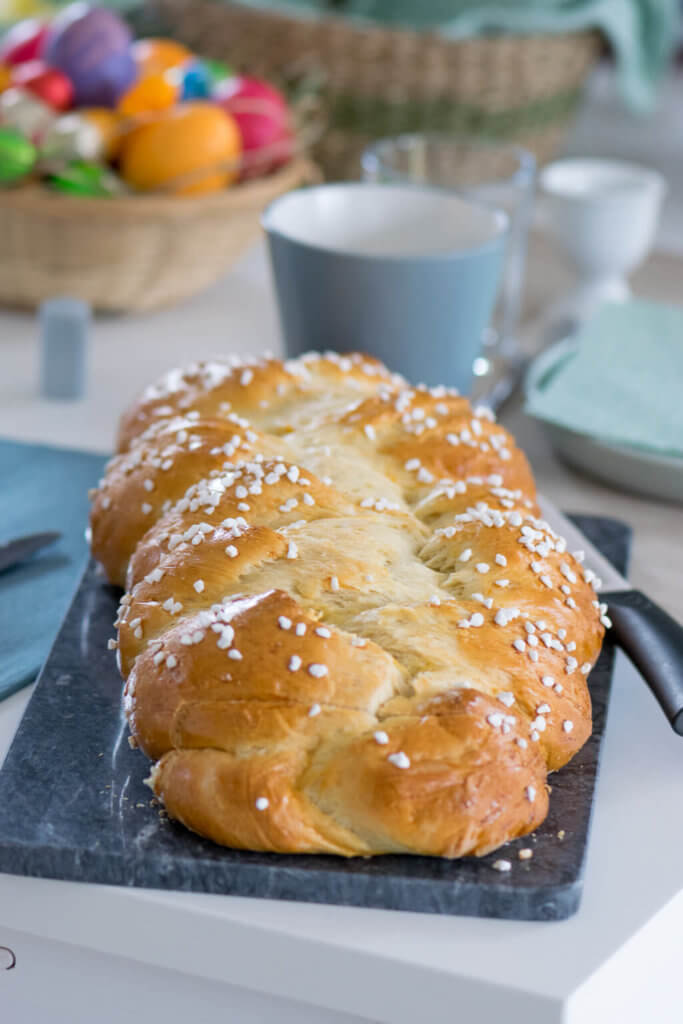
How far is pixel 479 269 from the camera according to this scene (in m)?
1.12

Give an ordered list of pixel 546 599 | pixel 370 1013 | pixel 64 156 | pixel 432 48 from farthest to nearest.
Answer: pixel 432 48
pixel 64 156
pixel 546 599
pixel 370 1013

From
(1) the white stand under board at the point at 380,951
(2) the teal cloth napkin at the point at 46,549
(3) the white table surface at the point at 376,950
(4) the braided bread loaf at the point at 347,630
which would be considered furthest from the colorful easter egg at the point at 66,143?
(1) the white stand under board at the point at 380,951

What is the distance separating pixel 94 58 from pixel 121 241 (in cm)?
24

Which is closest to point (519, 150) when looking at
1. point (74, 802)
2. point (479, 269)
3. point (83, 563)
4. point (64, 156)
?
point (479, 269)

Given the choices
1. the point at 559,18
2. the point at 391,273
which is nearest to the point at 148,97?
the point at 391,273

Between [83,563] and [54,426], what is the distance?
313mm

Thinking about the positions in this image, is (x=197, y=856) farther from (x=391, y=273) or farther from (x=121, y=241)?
(x=121, y=241)

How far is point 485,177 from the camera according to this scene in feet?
4.45

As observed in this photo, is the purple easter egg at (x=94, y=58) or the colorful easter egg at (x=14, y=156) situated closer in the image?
the colorful easter egg at (x=14, y=156)

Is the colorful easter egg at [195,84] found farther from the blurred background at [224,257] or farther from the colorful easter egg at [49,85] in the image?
the colorful easter egg at [49,85]

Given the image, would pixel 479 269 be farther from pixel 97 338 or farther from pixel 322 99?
pixel 322 99

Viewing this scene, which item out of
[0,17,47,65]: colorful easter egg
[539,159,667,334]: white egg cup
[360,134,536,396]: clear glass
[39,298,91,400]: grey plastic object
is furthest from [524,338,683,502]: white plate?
[0,17,47,65]: colorful easter egg

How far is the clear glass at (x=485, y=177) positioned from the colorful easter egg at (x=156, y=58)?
0.95 ft

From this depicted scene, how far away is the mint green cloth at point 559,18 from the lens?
210 centimetres
